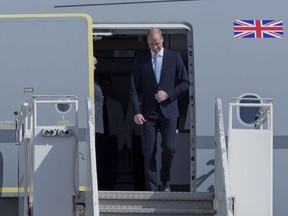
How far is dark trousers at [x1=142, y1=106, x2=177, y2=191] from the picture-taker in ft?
29.5

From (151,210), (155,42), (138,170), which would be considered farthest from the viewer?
(138,170)

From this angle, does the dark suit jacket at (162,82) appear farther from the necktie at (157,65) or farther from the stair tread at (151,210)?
the stair tread at (151,210)

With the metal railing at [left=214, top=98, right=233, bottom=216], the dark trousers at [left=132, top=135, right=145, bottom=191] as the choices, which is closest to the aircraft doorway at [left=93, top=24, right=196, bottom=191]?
the dark trousers at [left=132, top=135, right=145, bottom=191]

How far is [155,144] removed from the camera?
9.03 metres

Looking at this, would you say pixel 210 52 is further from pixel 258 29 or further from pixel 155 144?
pixel 155 144

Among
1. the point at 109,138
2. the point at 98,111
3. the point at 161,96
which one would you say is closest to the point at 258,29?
the point at 161,96

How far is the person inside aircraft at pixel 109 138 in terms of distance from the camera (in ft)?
37.1

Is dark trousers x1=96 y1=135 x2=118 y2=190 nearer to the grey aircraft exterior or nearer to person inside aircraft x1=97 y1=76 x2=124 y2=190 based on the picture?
person inside aircraft x1=97 y1=76 x2=124 y2=190

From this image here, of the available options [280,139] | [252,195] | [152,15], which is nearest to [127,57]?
[152,15]

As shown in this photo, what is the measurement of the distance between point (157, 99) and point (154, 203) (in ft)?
→ 3.68

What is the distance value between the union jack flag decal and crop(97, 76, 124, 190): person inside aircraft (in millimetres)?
2252

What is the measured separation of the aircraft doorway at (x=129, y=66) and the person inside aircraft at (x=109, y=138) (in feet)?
1.28

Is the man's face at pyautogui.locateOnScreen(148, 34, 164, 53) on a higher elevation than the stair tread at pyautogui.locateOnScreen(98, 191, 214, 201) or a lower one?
higher

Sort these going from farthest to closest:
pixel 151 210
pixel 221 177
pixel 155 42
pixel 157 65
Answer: pixel 157 65
pixel 155 42
pixel 151 210
pixel 221 177
